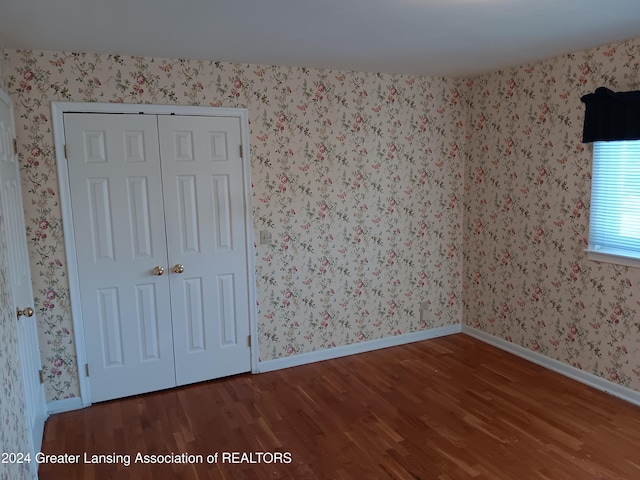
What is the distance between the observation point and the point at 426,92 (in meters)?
4.20

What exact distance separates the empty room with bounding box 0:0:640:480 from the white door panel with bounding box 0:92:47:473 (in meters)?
0.04

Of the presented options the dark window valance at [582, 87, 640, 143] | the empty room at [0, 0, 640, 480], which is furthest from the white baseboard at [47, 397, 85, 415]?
the dark window valance at [582, 87, 640, 143]

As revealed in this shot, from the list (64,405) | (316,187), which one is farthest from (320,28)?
(64,405)

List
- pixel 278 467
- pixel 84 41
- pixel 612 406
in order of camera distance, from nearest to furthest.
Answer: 1. pixel 278 467
2. pixel 84 41
3. pixel 612 406

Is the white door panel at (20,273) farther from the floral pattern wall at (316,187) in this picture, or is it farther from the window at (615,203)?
the window at (615,203)

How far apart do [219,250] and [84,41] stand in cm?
162

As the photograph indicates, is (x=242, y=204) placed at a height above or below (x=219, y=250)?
above

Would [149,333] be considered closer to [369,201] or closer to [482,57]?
[369,201]

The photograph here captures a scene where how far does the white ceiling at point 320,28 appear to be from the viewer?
2.25 m

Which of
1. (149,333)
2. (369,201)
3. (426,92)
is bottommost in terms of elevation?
(149,333)

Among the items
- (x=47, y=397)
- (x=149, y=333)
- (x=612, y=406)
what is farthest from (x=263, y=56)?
(x=612, y=406)

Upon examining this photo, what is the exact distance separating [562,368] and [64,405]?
12.2 ft

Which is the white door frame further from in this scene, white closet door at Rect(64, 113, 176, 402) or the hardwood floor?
the hardwood floor

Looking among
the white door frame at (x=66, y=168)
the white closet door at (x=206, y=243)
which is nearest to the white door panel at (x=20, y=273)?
the white door frame at (x=66, y=168)
